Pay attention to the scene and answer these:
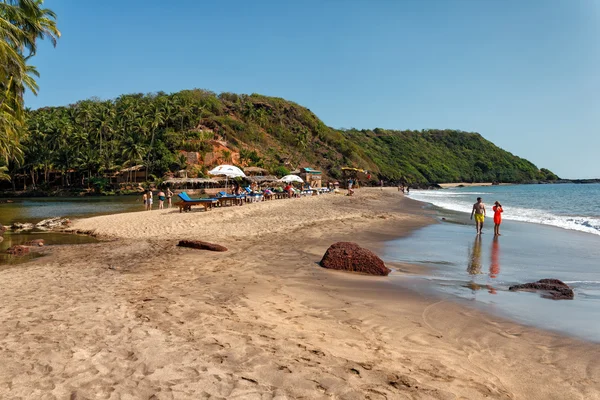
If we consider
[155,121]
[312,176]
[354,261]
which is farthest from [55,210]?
[312,176]

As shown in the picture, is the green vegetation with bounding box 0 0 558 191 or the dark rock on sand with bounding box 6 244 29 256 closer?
the dark rock on sand with bounding box 6 244 29 256

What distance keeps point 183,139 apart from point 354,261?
5749 centimetres

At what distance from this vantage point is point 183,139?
6138 cm

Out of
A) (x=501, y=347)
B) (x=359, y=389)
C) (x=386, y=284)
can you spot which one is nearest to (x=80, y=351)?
(x=359, y=389)

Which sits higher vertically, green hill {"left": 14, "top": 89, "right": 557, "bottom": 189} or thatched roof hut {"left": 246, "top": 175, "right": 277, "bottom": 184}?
green hill {"left": 14, "top": 89, "right": 557, "bottom": 189}

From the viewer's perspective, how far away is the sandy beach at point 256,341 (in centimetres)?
323

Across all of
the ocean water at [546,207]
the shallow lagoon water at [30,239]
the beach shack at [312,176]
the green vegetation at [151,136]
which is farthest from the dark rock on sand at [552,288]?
the beach shack at [312,176]

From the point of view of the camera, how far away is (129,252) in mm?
9875

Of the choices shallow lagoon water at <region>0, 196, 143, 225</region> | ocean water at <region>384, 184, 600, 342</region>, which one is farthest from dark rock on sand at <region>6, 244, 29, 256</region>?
shallow lagoon water at <region>0, 196, 143, 225</region>

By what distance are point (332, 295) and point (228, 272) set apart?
2.32 m

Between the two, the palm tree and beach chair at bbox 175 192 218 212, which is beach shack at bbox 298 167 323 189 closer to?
the palm tree

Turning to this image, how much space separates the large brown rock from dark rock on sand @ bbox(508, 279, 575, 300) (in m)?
2.42

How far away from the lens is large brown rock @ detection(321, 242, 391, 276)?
26.5ft

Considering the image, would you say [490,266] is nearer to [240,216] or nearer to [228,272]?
[228,272]
